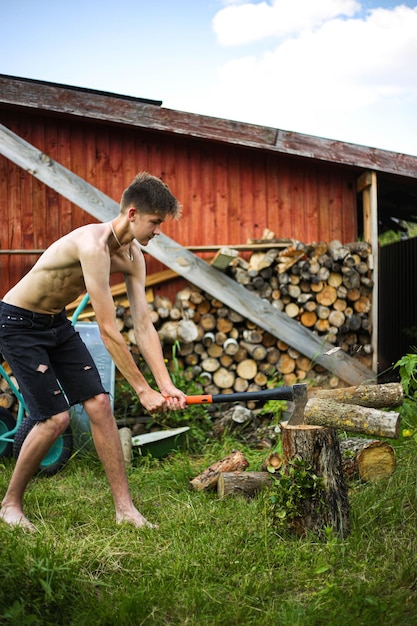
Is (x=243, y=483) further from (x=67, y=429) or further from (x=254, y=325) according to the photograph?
(x=254, y=325)

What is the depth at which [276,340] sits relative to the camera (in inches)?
224

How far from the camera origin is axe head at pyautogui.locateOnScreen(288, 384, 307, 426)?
3178mm

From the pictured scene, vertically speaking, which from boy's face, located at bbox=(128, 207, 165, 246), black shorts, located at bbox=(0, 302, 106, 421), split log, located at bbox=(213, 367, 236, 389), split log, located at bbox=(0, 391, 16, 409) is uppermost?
boy's face, located at bbox=(128, 207, 165, 246)

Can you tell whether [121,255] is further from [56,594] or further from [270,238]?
[270,238]

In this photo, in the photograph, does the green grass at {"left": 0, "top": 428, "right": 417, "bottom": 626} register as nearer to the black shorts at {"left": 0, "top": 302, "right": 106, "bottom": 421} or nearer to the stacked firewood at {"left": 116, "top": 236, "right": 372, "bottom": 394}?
the black shorts at {"left": 0, "top": 302, "right": 106, "bottom": 421}

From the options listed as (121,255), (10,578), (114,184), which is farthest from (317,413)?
(114,184)

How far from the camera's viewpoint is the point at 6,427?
15.2ft

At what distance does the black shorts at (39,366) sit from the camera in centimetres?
323

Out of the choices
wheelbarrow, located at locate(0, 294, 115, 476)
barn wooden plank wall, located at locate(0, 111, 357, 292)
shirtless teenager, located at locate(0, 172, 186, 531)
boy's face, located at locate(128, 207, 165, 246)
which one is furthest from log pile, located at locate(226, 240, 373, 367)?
boy's face, located at locate(128, 207, 165, 246)

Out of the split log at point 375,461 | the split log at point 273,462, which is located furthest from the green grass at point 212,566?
the split log at point 273,462

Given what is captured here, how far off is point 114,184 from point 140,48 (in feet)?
12.2

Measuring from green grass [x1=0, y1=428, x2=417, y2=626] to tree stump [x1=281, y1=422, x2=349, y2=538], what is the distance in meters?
0.07

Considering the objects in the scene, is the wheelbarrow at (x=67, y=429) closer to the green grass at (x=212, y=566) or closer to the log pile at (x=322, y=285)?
the green grass at (x=212, y=566)

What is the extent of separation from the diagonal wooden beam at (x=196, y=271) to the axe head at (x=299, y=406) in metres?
2.28
